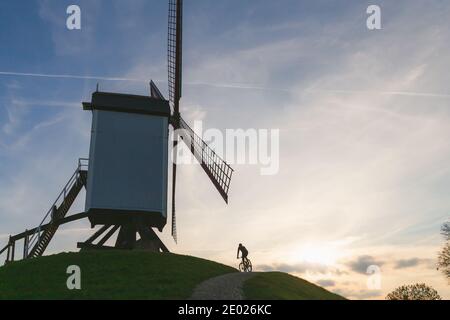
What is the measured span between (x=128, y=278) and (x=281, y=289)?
8.55m

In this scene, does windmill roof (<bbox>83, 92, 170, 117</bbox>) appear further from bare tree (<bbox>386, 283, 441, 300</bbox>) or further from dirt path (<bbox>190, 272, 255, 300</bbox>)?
bare tree (<bbox>386, 283, 441, 300</bbox>)

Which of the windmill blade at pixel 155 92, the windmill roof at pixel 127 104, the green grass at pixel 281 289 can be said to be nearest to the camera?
the green grass at pixel 281 289

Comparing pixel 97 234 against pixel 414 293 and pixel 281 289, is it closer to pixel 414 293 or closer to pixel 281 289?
pixel 281 289

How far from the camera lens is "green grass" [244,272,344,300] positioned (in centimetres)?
2609

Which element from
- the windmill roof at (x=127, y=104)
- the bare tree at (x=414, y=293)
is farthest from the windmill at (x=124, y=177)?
the bare tree at (x=414, y=293)

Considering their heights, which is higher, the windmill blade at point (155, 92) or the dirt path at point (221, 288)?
the windmill blade at point (155, 92)

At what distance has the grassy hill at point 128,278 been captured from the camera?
26.2 meters

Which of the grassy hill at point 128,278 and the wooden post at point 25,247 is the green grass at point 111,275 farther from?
the wooden post at point 25,247

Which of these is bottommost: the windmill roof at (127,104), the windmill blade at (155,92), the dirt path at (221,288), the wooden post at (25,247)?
the dirt path at (221,288)

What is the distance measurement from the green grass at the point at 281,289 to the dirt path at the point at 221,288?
47 cm

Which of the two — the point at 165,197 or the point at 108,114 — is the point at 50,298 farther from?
the point at 108,114

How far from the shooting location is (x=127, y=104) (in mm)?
39219
